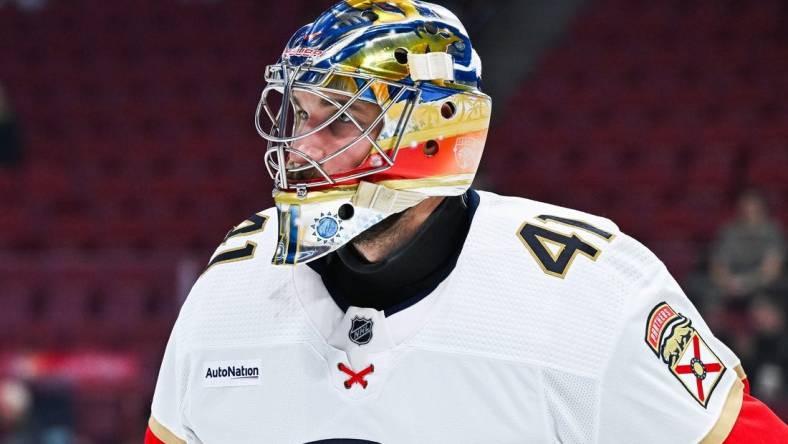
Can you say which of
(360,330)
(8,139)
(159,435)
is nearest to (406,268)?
(360,330)

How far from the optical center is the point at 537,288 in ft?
5.62

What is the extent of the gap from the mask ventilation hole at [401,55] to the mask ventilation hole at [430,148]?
130 mm

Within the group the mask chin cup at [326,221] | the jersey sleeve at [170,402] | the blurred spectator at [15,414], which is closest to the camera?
the mask chin cup at [326,221]

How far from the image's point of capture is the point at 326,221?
1718 millimetres

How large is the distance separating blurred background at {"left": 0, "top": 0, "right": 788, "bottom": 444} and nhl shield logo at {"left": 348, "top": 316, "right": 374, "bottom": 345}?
3.33 metres

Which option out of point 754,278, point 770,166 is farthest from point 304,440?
point 770,166

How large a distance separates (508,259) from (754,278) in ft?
10.7

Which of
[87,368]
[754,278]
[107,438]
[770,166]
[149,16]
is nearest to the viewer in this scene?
[754,278]

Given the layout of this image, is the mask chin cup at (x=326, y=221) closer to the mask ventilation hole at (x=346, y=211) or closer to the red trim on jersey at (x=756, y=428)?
the mask ventilation hole at (x=346, y=211)

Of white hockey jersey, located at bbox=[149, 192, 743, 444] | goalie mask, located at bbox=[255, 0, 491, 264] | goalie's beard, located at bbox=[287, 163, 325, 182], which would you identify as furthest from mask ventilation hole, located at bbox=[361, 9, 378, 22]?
white hockey jersey, located at bbox=[149, 192, 743, 444]

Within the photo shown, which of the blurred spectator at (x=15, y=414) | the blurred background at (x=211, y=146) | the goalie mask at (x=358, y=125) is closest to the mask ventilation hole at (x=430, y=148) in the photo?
the goalie mask at (x=358, y=125)

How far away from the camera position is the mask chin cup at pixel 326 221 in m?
1.71

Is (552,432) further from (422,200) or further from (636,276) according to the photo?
(422,200)

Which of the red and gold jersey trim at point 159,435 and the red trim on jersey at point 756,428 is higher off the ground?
the red trim on jersey at point 756,428
